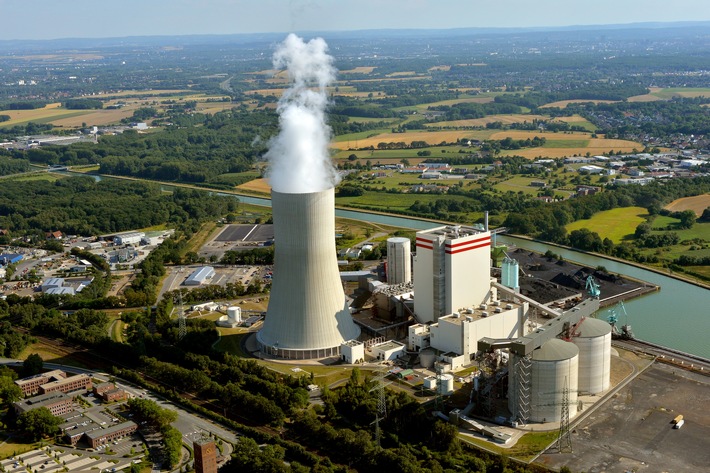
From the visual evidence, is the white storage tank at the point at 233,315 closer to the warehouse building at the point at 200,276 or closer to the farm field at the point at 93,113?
the warehouse building at the point at 200,276

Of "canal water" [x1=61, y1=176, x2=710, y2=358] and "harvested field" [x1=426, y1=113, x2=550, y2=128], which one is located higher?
"harvested field" [x1=426, y1=113, x2=550, y2=128]

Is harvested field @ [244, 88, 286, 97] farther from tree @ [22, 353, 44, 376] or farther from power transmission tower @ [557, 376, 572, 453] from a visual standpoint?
power transmission tower @ [557, 376, 572, 453]

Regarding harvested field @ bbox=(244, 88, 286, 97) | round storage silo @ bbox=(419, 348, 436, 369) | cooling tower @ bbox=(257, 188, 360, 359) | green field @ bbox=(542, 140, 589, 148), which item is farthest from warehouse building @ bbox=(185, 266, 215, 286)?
harvested field @ bbox=(244, 88, 286, 97)

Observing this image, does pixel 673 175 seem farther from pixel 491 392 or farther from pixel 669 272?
pixel 491 392

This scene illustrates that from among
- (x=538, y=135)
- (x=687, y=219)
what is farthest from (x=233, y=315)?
(x=538, y=135)

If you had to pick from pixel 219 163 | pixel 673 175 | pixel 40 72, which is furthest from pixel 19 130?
pixel 40 72

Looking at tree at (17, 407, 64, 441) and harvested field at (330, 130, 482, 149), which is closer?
tree at (17, 407, 64, 441)
